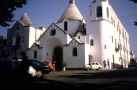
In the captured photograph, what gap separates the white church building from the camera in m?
27.4

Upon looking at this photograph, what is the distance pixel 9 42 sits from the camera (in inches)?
1292

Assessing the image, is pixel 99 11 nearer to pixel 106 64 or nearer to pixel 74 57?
pixel 106 64

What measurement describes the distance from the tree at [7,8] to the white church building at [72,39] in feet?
47.4

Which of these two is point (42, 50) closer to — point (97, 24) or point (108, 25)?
point (97, 24)

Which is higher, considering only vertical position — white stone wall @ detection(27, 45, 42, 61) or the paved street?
white stone wall @ detection(27, 45, 42, 61)

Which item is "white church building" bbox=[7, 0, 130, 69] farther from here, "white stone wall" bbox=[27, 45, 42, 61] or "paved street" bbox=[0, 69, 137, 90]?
"paved street" bbox=[0, 69, 137, 90]

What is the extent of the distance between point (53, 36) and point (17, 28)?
9.17 meters

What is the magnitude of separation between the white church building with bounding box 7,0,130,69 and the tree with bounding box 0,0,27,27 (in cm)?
1443

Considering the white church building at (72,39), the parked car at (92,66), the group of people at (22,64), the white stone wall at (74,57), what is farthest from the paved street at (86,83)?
the white church building at (72,39)

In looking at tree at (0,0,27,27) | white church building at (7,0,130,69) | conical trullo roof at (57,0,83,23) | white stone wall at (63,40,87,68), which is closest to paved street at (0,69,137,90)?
tree at (0,0,27,27)

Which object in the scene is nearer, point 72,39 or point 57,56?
point 72,39

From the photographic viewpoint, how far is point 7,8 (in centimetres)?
1309

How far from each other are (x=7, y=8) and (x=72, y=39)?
618 inches

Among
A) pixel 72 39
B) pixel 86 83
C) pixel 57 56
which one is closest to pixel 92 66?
pixel 72 39
